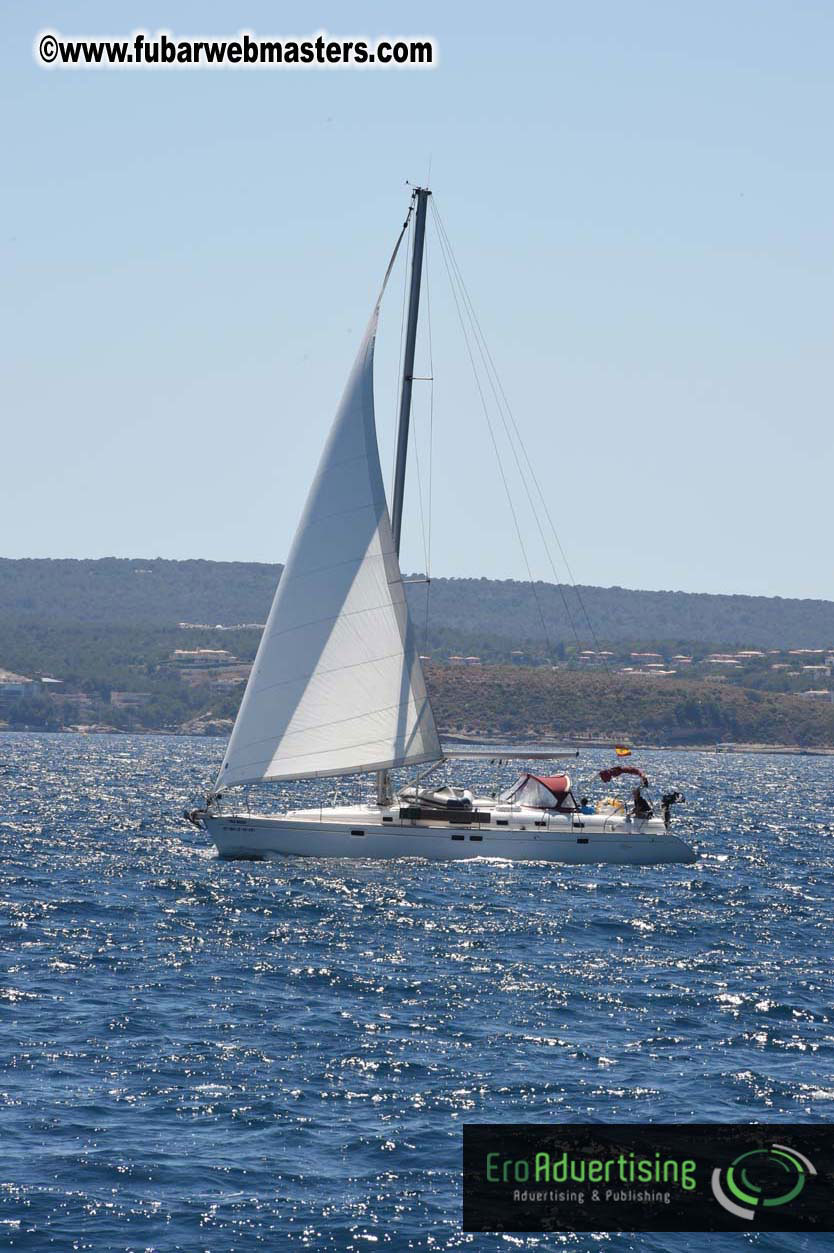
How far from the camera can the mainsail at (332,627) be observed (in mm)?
49031

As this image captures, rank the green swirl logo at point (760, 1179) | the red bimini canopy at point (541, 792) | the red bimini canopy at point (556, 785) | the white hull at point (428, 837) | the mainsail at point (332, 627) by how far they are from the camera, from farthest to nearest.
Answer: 1. the red bimini canopy at point (556, 785)
2. the red bimini canopy at point (541, 792)
3. the white hull at point (428, 837)
4. the mainsail at point (332, 627)
5. the green swirl logo at point (760, 1179)

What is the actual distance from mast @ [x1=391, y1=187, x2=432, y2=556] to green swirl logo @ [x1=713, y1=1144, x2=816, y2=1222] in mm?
29511

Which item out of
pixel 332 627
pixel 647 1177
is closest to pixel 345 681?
pixel 332 627

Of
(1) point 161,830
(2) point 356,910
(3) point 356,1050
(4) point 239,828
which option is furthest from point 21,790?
(3) point 356,1050

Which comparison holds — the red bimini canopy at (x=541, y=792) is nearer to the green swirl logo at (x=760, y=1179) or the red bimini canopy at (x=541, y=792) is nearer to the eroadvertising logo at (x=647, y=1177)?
the eroadvertising logo at (x=647, y=1177)

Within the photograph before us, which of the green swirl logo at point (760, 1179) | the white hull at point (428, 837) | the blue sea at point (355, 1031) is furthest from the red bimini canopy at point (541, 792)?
the green swirl logo at point (760, 1179)

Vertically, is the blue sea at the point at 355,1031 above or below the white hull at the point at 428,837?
below

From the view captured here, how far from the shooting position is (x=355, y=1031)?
28.7 m

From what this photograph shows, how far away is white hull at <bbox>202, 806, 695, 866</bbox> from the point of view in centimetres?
4969

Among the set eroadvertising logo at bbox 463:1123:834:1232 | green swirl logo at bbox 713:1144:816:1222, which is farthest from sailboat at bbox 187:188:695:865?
green swirl logo at bbox 713:1144:816:1222

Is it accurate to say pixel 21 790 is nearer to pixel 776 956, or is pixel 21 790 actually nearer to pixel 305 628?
pixel 305 628

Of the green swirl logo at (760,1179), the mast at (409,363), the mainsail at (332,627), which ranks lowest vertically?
the green swirl logo at (760,1179)

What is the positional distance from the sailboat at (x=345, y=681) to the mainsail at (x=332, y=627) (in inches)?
1.2

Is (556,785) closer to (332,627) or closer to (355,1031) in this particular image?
(332,627)
